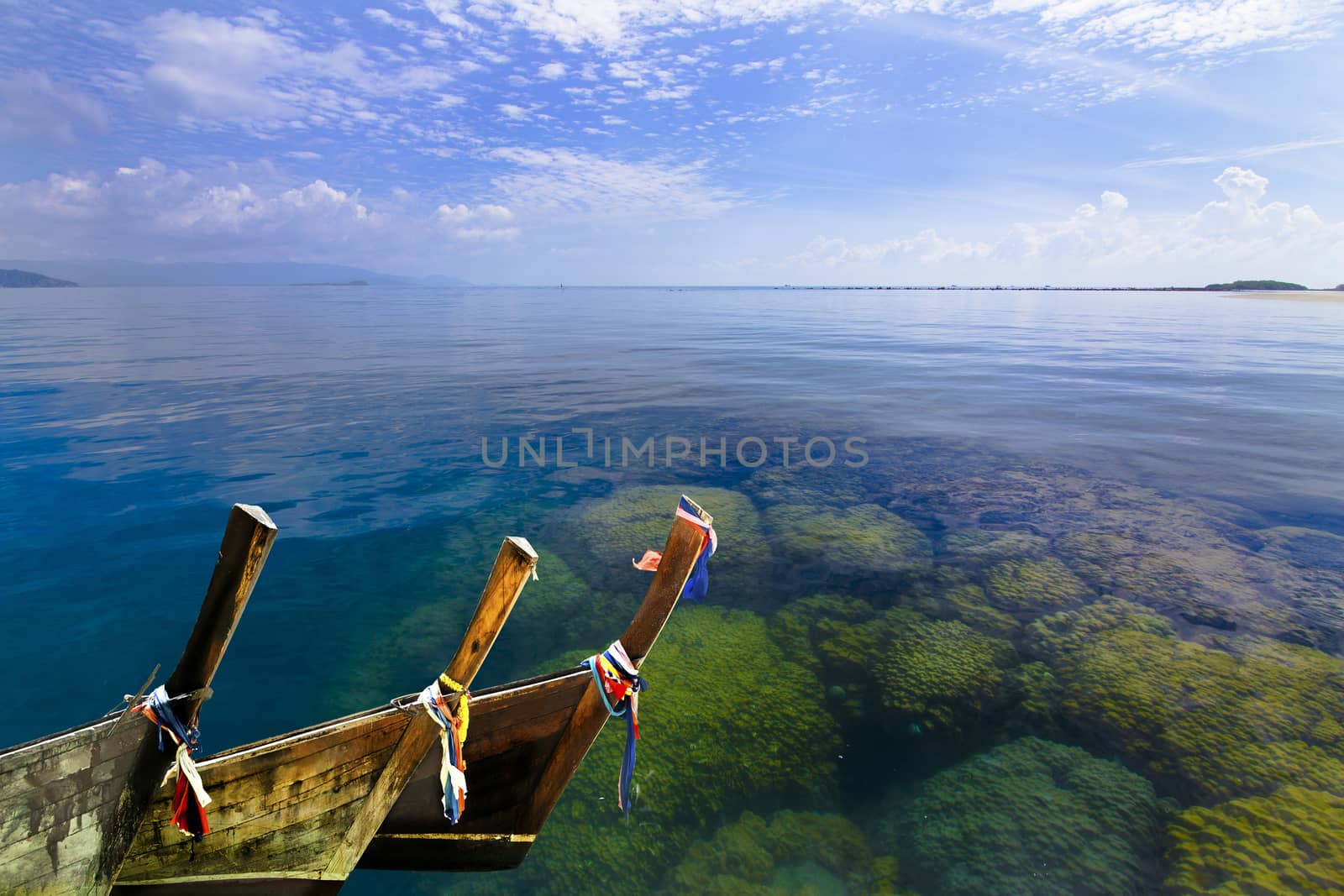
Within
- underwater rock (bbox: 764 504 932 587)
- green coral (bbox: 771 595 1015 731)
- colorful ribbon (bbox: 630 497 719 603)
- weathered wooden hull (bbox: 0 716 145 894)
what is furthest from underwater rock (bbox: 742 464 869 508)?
weathered wooden hull (bbox: 0 716 145 894)

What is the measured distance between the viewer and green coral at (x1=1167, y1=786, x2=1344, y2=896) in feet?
18.5

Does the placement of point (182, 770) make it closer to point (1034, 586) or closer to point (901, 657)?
point (901, 657)

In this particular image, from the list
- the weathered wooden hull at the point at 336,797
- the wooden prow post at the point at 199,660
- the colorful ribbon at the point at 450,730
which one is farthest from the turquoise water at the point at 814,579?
the wooden prow post at the point at 199,660

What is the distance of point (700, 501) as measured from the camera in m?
16.1

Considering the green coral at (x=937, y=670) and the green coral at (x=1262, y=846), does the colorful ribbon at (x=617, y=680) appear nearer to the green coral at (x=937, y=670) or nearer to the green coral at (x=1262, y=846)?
the green coral at (x=937, y=670)

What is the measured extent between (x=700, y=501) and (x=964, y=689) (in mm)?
8313

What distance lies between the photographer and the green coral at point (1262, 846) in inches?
222

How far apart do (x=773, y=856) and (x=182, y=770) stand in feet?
17.1

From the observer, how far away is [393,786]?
16.1 feet

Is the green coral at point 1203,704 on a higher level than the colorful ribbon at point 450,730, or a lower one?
lower

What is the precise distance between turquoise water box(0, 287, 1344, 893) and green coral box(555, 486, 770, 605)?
106mm

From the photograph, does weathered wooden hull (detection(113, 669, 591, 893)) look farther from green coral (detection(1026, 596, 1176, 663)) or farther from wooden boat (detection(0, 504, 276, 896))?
green coral (detection(1026, 596, 1176, 663))

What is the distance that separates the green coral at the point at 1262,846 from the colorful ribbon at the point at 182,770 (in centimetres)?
805

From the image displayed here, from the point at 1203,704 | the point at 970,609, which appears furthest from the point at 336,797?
the point at 1203,704
